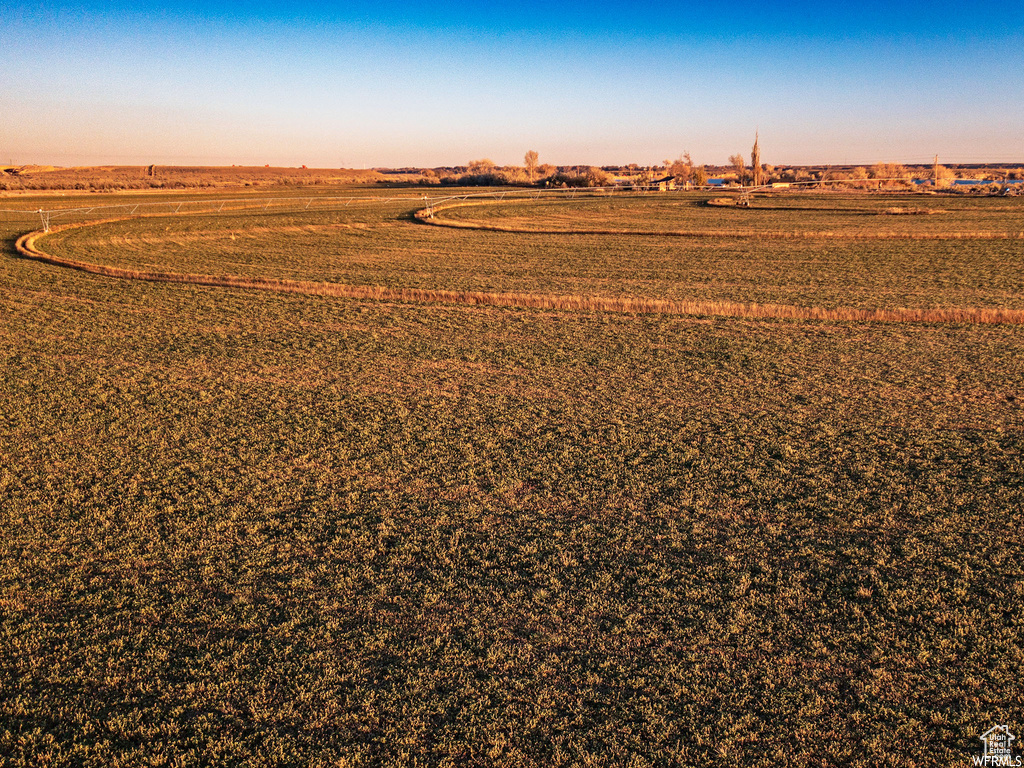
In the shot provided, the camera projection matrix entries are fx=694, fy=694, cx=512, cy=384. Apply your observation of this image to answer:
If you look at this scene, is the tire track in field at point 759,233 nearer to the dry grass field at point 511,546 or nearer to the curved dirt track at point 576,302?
the curved dirt track at point 576,302

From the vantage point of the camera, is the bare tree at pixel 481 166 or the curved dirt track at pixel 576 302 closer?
the curved dirt track at pixel 576 302

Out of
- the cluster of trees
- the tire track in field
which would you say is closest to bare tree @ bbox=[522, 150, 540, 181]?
the cluster of trees

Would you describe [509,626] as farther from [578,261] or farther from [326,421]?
[578,261]

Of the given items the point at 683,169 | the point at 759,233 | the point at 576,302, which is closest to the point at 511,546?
the point at 576,302

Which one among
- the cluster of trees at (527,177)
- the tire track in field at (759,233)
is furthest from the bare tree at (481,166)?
the tire track in field at (759,233)

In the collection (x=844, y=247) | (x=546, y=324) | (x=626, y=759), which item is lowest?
(x=626, y=759)

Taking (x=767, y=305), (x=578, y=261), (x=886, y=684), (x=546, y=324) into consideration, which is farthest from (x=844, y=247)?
(x=886, y=684)

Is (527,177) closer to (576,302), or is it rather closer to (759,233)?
(759,233)
